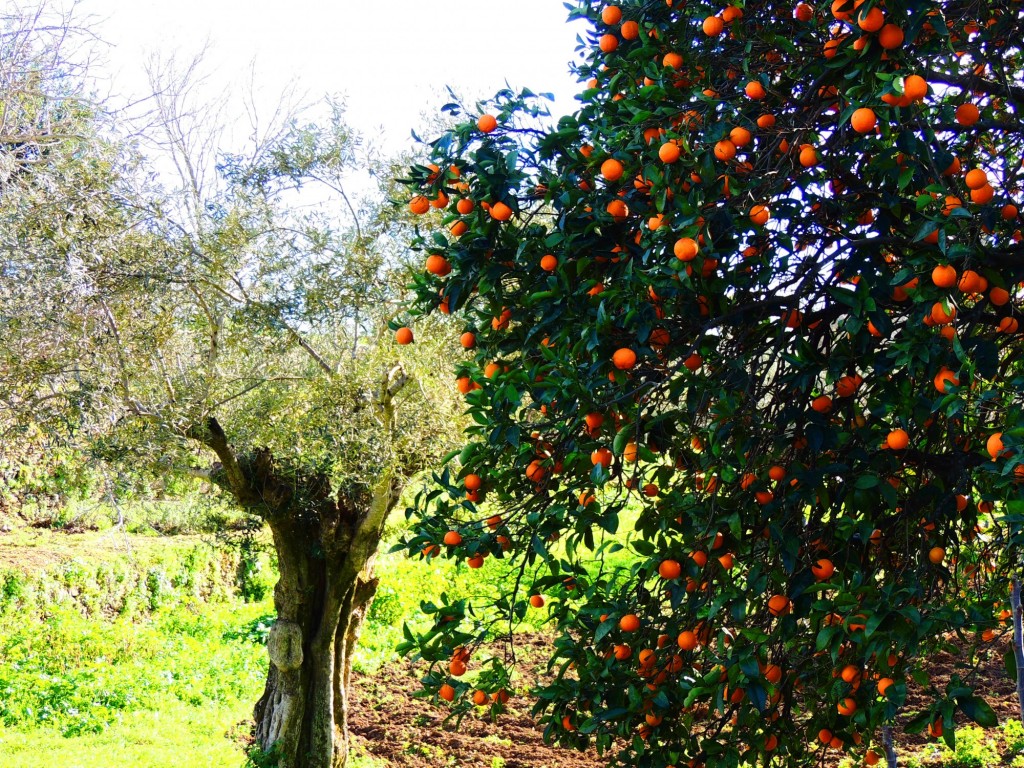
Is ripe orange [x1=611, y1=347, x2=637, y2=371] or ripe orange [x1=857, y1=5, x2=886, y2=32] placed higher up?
ripe orange [x1=857, y1=5, x2=886, y2=32]

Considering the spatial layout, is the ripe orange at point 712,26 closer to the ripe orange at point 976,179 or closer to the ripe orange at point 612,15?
the ripe orange at point 612,15

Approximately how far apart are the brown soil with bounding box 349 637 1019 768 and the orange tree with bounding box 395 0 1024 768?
13.4 feet

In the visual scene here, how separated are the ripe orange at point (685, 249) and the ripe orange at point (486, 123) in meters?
0.88

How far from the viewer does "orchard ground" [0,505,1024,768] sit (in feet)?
24.1

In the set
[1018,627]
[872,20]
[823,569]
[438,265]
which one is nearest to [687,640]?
[823,569]

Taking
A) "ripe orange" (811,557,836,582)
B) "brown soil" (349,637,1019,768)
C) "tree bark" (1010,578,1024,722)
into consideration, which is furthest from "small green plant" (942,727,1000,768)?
"ripe orange" (811,557,836,582)

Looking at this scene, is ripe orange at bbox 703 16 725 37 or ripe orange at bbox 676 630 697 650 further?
ripe orange at bbox 676 630 697 650

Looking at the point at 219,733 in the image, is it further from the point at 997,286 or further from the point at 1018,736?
the point at 997,286

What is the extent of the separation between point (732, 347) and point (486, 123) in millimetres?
1160

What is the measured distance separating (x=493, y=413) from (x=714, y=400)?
28.3 inches

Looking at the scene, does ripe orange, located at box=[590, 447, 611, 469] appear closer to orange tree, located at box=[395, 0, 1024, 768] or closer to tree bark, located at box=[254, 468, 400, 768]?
orange tree, located at box=[395, 0, 1024, 768]

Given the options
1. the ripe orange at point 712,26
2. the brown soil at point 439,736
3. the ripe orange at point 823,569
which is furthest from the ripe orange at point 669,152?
the brown soil at point 439,736

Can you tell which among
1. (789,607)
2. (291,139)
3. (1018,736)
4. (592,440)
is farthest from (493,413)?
(1018,736)

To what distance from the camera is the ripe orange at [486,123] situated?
2945 millimetres
